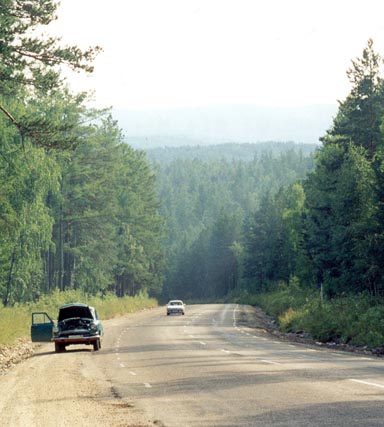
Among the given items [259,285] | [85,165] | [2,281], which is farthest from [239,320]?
[259,285]

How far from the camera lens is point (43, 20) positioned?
1341 inches

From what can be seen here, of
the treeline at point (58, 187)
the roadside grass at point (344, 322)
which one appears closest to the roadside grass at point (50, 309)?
the treeline at point (58, 187)

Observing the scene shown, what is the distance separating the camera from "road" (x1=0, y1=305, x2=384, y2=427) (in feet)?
45.4

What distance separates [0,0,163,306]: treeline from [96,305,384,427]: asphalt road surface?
29.4ft

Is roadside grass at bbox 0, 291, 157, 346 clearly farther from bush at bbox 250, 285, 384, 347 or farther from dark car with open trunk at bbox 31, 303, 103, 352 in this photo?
bush at bbox 250, 285, 384, 347

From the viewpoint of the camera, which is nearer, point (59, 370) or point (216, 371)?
point (216, 371)

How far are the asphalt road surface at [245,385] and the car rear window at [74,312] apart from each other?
5.44 ft

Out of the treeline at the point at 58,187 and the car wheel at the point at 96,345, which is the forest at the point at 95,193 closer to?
the treeline at the point at 58,187

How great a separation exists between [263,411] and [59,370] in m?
13.4

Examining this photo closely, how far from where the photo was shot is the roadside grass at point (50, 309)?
42.6m

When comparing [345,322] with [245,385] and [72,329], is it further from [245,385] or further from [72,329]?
[245,385]

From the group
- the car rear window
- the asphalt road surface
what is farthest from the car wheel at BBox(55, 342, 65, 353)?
the asphalt road surface

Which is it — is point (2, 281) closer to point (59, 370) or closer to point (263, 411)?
point (59, 370)

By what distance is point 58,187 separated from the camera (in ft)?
200
